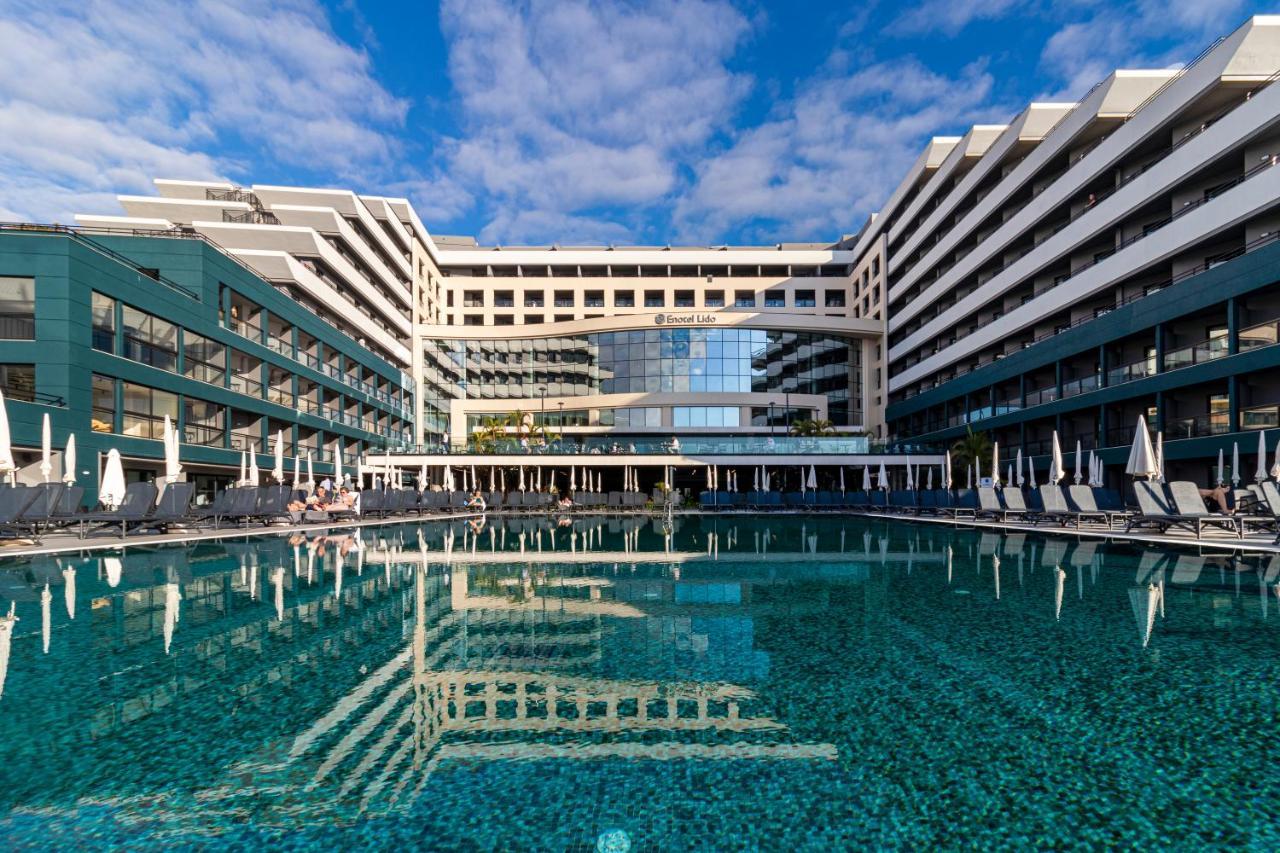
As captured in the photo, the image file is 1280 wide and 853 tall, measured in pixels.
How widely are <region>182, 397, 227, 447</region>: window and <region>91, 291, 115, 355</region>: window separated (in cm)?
398

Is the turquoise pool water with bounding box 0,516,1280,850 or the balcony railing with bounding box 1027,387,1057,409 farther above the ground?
the balcony railing with bounding box 1027,387,1057,409

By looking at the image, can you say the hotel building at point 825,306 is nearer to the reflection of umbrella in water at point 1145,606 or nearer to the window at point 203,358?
the window at point 203,358

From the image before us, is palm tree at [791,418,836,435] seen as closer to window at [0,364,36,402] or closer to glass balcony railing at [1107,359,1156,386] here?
glass balcony railing at [1107,359,1156,386]

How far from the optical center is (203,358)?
27453 millimetres

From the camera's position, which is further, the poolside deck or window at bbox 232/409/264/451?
window at bbox 232/409/264/451

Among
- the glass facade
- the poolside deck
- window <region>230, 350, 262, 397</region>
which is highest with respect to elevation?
the glass facade

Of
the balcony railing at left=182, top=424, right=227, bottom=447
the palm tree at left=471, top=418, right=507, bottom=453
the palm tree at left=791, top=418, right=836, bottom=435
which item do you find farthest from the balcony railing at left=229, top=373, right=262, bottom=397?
the palm tree at left=791, top=418, right=836, bottom=435

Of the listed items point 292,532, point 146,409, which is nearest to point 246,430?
point 146,409

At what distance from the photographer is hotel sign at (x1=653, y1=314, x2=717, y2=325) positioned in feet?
167

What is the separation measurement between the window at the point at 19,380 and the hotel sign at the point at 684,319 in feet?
123

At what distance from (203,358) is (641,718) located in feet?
98.4

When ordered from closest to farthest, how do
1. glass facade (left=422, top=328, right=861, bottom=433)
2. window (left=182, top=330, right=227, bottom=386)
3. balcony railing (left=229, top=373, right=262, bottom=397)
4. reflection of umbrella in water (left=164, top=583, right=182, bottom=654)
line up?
reflection of umbrella in water (left=164, top=583, right=182, bottom=654) → window (left=182, top=330, right=227, bottom=386) → balcony railing (left=229, top=373, right=262, bottom=397) → glass facade (left=422, top=328, right=861, bottom=433)

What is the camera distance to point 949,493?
79.3 ft

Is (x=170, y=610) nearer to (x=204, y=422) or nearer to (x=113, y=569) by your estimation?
(x=113, y=569)
